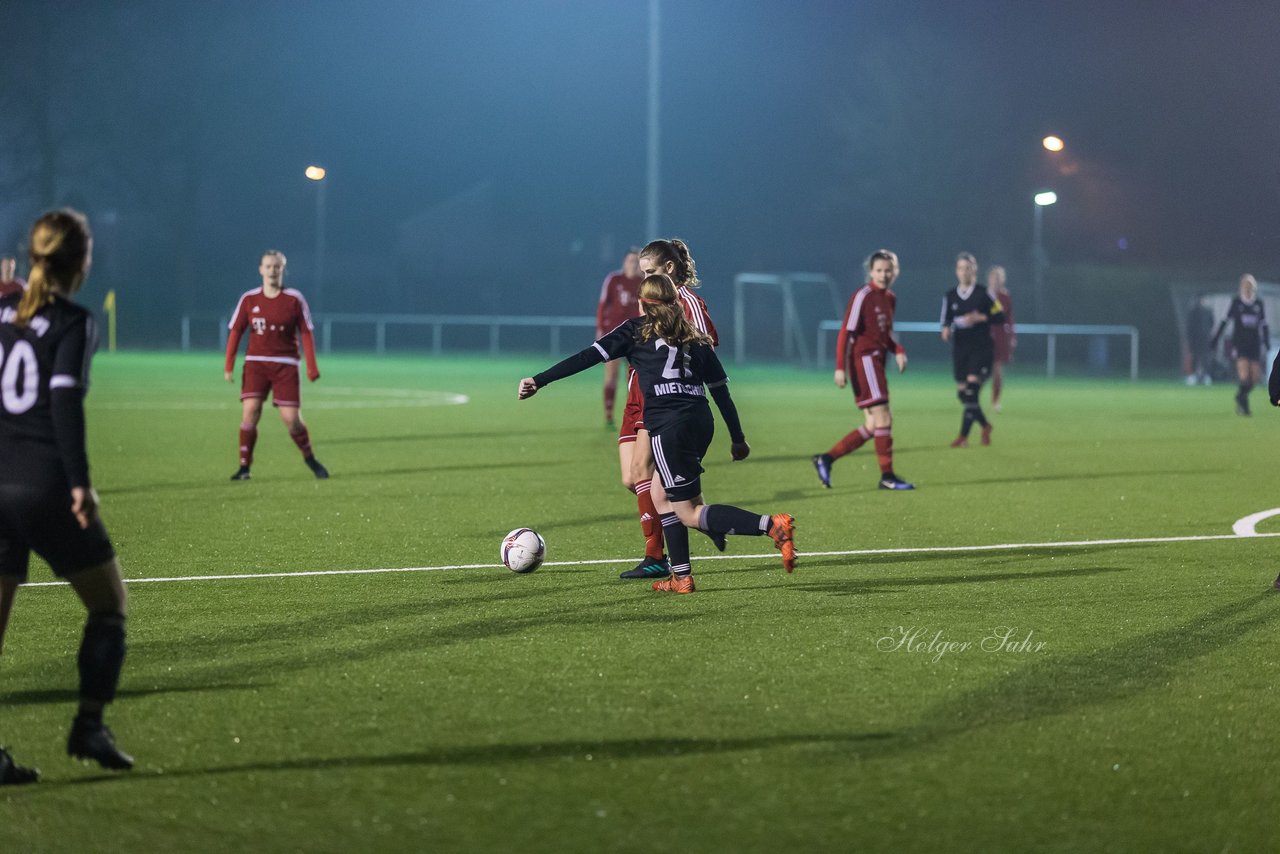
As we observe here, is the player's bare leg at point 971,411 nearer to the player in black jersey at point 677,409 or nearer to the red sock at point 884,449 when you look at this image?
the red sock at point 884,449

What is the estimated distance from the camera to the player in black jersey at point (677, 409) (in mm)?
7824

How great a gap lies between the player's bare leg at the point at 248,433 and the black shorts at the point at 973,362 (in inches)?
323

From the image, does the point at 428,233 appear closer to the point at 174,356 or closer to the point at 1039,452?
the point at 174,356

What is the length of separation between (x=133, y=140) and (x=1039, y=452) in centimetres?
5116

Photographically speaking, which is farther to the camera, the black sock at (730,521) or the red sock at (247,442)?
the red sock at (247,442)

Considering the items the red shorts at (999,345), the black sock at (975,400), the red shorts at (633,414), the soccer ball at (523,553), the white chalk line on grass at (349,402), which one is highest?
the red shorts at (999,345)

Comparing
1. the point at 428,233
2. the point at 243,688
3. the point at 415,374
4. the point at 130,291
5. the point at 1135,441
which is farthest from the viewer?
the point at 428,233

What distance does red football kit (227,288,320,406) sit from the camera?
1404 centimetres

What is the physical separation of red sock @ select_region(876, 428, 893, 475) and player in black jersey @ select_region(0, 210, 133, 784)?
9.60m

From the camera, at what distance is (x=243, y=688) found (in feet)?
19.4

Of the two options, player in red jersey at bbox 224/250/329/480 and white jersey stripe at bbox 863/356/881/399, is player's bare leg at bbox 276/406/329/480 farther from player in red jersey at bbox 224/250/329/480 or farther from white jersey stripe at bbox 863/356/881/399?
white jersey stripe at bbox 863/356/881/399

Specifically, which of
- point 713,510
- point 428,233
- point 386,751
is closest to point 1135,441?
point 713,510

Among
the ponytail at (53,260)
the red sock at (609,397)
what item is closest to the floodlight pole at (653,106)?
the red sock at (609,397)

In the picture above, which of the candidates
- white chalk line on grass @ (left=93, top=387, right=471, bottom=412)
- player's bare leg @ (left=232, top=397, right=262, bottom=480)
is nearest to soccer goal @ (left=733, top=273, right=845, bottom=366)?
white chalk line on grass @ (left=93, top=387, right=471, bottom=412)
